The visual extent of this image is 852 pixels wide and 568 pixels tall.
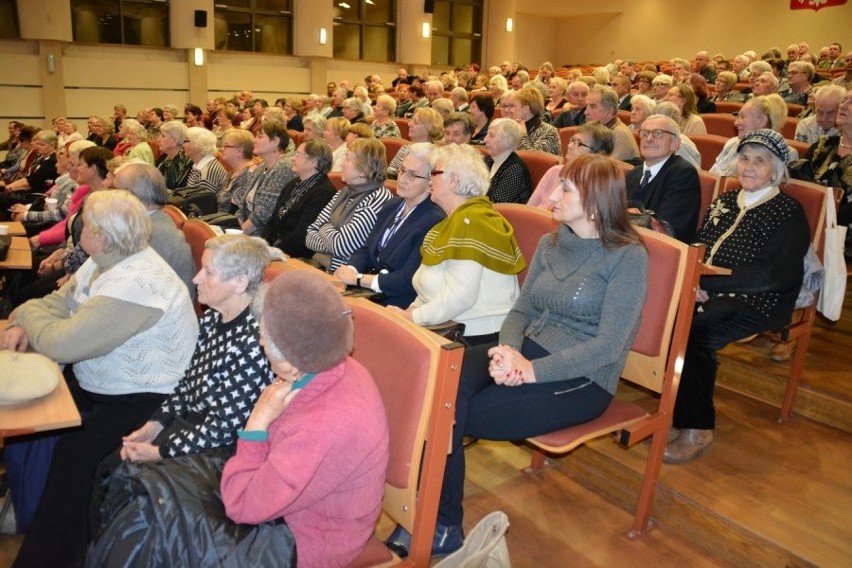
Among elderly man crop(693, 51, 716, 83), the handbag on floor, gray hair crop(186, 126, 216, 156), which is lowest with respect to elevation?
the handbag on floor

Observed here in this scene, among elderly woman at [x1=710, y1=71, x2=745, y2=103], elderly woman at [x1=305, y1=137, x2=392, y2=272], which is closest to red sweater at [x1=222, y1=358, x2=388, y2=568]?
elderly woman at [x1=305, y1=137, x2=392, y2=272]

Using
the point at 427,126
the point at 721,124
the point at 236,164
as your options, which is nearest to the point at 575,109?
the point at 721,124

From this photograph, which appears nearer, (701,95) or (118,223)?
(118,223)

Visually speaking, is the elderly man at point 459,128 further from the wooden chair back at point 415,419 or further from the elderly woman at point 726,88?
the elderly woman at point 726,88

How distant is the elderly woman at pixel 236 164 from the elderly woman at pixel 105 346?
7.72 feet

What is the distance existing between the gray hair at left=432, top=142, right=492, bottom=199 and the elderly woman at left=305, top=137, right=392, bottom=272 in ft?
2.61

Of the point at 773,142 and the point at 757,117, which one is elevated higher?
the point at 757,117

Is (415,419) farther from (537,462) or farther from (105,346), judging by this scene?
(537,462)

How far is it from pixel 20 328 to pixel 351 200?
1.62 m

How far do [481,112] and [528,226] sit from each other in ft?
11.4

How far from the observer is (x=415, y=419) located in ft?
5.08

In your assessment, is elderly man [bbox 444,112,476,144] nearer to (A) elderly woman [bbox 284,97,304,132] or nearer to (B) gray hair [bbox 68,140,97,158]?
(B) gray hair [bbox 68,140,97,158]

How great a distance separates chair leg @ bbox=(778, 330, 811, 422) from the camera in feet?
9.23

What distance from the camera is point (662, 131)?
3205 mm
